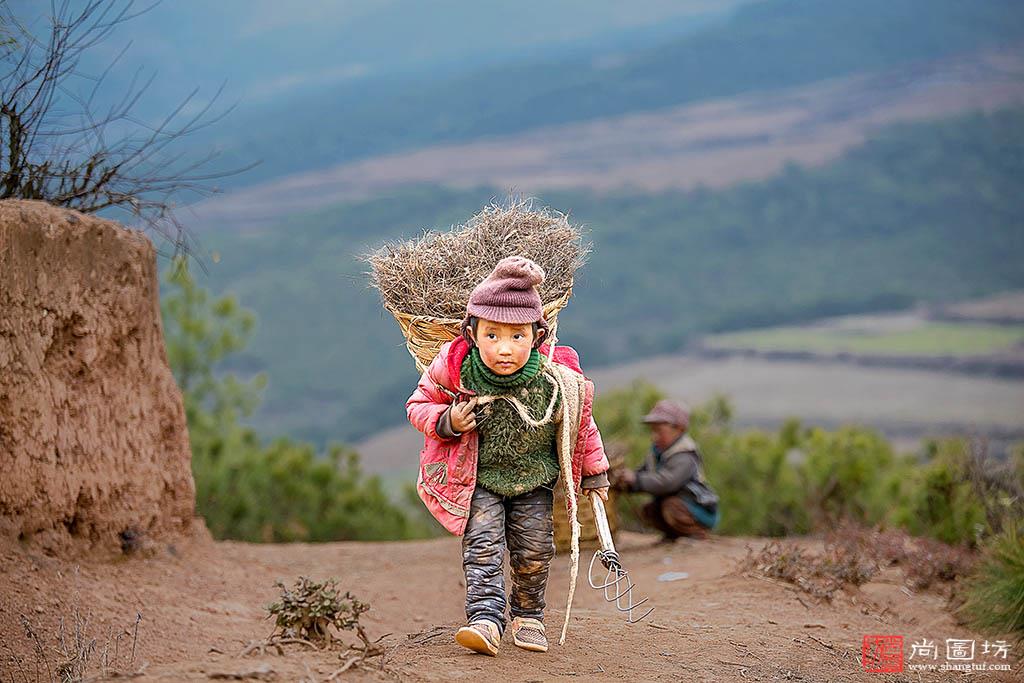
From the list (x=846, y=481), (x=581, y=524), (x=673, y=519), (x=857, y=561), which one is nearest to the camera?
(x=857, y=561)

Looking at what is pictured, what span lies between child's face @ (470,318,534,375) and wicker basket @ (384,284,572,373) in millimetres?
686

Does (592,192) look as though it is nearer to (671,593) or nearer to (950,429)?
(950,429)

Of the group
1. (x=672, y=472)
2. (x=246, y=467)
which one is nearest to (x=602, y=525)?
(x=672, y=472)

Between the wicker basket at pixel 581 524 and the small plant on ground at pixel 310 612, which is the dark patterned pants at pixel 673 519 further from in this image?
the small plant on ground at pixel 310 612

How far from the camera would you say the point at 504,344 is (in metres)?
3.88

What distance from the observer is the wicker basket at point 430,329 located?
466cm

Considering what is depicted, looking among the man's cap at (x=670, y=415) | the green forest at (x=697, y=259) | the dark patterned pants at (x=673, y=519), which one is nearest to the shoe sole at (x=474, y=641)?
the man's cap at (x=670, y=415)

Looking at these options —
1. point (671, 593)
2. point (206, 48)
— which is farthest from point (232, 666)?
point (206, 48)

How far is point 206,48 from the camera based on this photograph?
637 inches

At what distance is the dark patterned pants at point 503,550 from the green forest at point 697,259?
16452 millimetres

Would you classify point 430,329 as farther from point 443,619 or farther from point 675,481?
point 675,481

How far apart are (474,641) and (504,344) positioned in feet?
3.66

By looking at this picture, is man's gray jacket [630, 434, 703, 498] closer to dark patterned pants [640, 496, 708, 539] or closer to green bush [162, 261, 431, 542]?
dark patterned pants [640, 496, 708, 539]

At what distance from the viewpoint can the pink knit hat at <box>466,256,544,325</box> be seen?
3.85 metres
